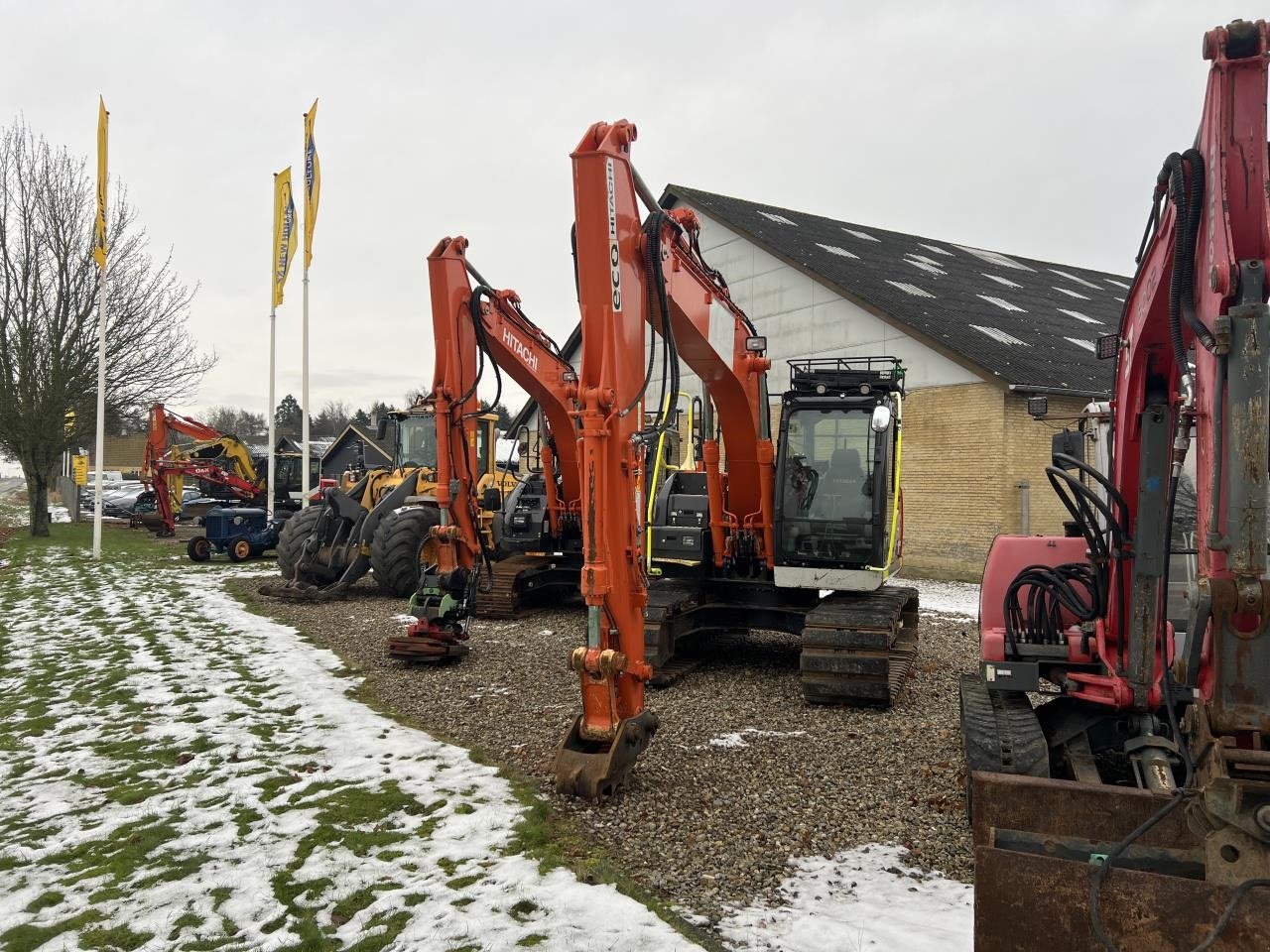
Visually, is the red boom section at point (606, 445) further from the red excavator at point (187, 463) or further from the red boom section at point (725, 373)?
the red excavator at point (187, 463)

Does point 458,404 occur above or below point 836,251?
below

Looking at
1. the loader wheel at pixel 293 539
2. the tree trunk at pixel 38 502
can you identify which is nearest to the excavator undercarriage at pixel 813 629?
the loader wheel at pixel 293 539

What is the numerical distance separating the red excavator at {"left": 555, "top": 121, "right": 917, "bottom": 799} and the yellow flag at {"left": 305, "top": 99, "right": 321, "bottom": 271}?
39.6ft

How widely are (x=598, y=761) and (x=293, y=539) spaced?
10572 mm

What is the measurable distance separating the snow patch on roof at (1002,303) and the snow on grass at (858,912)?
20177 millimetres

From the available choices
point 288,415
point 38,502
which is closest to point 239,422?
point 288,415

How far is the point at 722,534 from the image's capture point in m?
8.90

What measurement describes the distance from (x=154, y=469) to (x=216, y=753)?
2287cm

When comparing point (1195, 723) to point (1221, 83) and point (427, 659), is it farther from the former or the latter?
point (427, 659)

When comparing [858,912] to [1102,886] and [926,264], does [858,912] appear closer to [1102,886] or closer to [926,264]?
[1102,886]

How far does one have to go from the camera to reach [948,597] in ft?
48.0

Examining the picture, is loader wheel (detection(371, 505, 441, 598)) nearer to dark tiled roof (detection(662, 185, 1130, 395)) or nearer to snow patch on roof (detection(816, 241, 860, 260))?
dark tiled roof (detection(662, 185, 1130, 395))

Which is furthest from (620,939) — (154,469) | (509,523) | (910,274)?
(154,469)

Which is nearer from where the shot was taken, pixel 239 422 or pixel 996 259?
pixel 996 259
